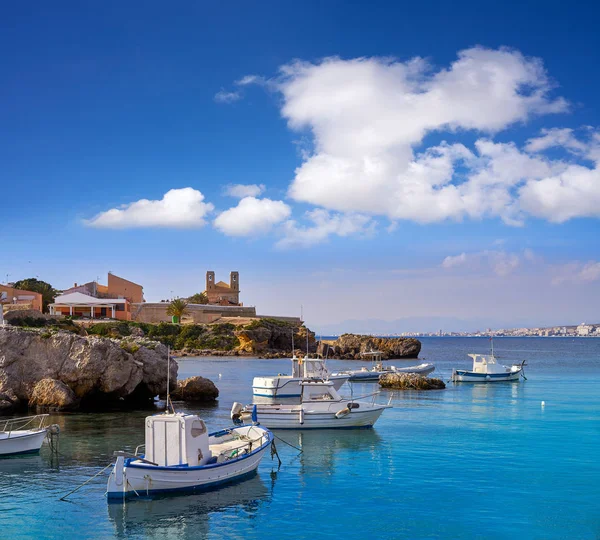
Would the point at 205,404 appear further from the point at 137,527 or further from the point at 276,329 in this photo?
the point at 276,329

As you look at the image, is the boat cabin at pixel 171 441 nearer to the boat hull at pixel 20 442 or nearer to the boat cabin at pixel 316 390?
the boat hull at pixel 20 442

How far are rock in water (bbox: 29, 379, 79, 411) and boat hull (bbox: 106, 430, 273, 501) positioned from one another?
20043 mm

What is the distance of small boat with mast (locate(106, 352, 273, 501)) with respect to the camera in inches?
737

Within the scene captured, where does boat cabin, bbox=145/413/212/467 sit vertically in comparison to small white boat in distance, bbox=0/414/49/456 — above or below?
above

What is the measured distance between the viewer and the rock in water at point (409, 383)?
55.8 m

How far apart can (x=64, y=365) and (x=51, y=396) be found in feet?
7.03

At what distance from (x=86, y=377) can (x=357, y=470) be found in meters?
21.7

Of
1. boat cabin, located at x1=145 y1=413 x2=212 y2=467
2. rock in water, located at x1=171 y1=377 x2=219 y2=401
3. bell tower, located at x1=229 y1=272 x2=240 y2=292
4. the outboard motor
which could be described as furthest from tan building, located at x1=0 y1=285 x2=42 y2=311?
bell tower, located at x1=229 y1=272 x2=240 y2=292

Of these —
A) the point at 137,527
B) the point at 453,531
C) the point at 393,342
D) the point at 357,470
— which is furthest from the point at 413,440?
the point at 393,342

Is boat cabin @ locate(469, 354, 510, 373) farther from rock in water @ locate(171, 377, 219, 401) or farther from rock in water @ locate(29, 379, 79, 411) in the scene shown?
rock in water @ locate(29, 379, 79, 411)

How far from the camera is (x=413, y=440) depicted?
29797mm

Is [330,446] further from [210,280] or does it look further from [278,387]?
[210,280]

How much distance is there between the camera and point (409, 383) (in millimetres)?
56125

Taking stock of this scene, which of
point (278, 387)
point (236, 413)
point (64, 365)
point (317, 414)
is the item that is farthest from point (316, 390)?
point (64, 365)
